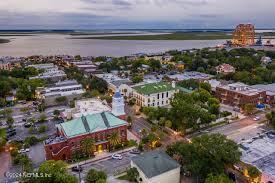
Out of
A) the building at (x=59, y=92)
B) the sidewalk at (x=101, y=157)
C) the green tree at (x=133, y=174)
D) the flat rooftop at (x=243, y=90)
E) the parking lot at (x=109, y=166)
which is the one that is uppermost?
the flat rooftop at (x=243, y=90)

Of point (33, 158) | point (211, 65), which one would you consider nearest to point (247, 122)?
point (33, 158)

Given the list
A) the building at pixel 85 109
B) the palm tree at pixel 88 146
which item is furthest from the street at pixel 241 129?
the palm tree at pixel 88 146

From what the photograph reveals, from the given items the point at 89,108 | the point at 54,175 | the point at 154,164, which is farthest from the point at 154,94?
the point at 54,175

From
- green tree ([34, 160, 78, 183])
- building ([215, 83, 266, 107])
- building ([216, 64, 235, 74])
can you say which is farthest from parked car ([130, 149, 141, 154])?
building ([216, 64, 235, 74])

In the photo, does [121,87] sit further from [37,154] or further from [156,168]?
[156,168]

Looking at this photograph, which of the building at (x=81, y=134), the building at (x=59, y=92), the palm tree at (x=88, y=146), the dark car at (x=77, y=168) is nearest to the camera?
the dark car at (x=77, y=168)

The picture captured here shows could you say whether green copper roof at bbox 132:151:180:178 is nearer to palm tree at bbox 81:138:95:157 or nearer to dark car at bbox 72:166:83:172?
dark car at bbox 72:166:83:172

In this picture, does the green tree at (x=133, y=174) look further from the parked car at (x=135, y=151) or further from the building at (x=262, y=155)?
the building at (x=262, y=155)
